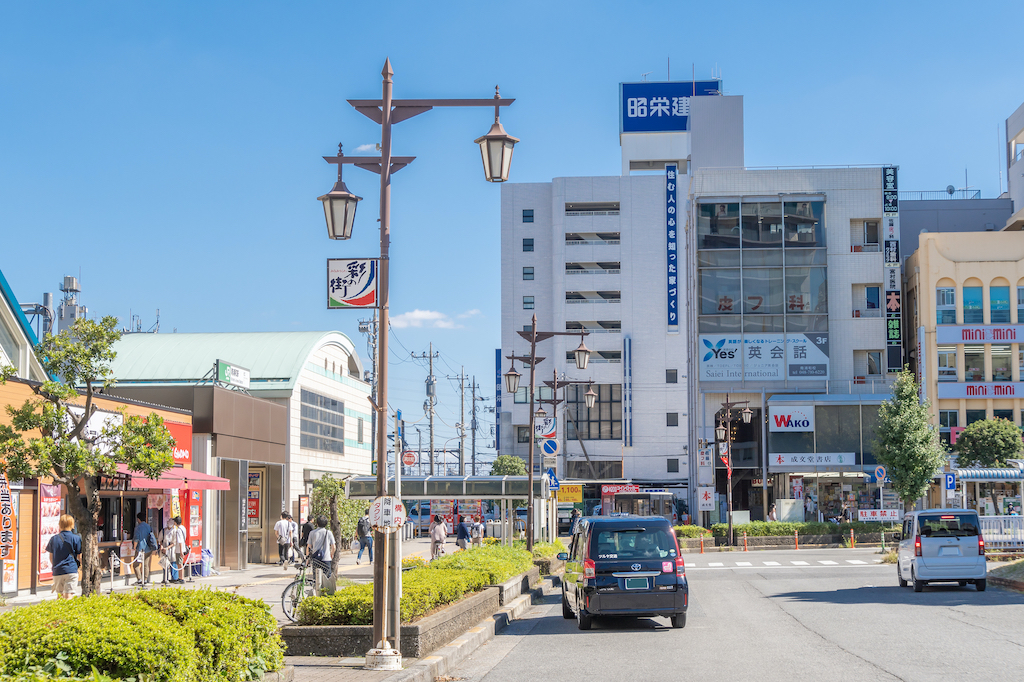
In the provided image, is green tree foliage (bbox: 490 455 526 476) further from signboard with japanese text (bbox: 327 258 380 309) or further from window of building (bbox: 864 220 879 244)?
signboard with japanese text (bbox: 327 258 380 309)

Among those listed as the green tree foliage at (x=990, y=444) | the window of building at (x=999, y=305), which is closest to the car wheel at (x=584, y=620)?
the green tree foliage at (x=990, y=444)

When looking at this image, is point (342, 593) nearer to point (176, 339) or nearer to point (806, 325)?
point (176, 339)

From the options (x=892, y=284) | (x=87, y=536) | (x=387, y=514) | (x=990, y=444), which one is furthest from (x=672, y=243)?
(x=387, y=514)

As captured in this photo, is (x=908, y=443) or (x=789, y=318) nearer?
(x=908, y=443)

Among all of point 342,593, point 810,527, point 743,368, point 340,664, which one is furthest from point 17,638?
point 743,368

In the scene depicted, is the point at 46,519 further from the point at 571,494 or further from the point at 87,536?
the point at 571,494

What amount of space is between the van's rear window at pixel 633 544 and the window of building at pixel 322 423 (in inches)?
1224

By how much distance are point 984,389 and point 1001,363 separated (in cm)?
195

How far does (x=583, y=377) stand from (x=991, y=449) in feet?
116

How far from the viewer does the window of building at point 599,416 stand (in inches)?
3275

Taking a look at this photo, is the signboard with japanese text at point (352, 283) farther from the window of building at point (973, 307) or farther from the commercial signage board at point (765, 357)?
the window of building at point (973, 307)

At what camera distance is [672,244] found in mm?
78000

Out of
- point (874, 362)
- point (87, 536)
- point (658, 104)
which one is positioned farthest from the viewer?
point (658, 104)

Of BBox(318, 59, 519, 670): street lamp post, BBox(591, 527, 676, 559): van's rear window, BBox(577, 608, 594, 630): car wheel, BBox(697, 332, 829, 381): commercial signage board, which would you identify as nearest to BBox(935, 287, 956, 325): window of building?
BBox(697, 332, 829, 381): commercial signage board
